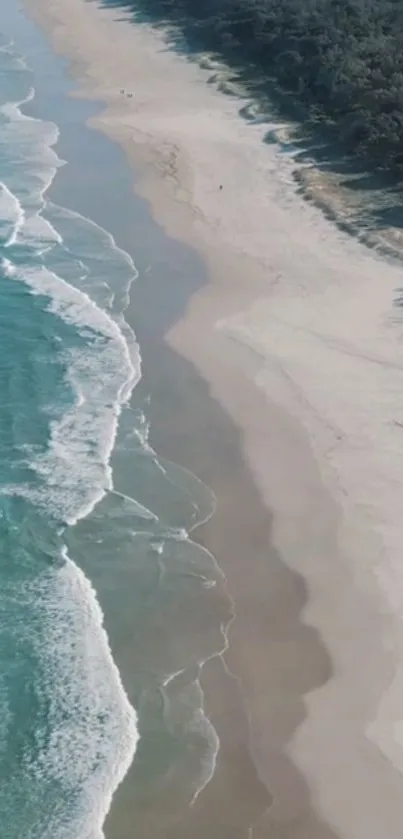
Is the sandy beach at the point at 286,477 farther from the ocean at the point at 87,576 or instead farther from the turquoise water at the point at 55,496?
the turquoise water at the point at 55,496

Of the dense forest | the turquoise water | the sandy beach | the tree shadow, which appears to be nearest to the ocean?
the turquoise water

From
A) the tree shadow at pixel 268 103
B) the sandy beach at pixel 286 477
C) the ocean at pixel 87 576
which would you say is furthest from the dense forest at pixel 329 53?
the ocean at pixel 87 576

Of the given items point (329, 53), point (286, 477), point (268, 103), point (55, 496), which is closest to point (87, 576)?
point (55, 496)

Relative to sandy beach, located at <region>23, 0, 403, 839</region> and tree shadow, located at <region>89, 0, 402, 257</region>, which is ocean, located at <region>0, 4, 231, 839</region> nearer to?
sandy beach, located at <region>23, 0, 403, 839</region>

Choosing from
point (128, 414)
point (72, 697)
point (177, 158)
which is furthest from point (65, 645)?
point (177, 158)

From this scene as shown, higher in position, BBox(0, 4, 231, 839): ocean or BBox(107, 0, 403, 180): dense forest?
BBox(107, 0, 403, 180): dense forest

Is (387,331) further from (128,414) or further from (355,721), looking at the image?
(355,721)
